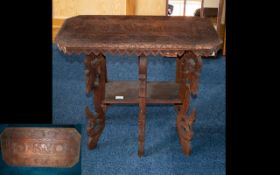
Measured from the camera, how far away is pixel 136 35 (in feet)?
8.29

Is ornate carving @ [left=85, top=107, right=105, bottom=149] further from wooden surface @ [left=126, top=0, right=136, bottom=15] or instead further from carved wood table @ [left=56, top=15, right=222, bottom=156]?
wooden surface @ [left=126, top=0, right=136, bottom=15]

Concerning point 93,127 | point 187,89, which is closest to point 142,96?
point 187,89

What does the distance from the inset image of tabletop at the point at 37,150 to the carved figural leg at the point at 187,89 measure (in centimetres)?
75

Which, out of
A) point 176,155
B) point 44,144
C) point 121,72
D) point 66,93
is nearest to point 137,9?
point 121,72

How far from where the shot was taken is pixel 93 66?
2.67 meters

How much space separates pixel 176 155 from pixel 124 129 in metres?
0.46

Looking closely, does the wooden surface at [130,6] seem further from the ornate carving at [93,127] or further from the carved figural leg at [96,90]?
the ornate carving at [93,127]

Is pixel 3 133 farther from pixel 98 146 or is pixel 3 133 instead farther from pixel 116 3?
pixel 116 3

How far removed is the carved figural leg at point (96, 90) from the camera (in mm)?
2641

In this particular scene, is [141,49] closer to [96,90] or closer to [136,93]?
[96,90]

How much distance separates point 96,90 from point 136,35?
0.50m

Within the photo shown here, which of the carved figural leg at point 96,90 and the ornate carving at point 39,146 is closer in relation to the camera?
the ornate carving at point 39,146

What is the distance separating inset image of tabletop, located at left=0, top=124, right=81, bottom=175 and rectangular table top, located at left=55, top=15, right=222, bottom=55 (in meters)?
0.45

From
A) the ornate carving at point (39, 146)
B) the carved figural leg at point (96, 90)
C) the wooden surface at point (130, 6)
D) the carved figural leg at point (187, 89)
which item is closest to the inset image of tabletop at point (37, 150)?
the ornate carving at point (39, 146)
